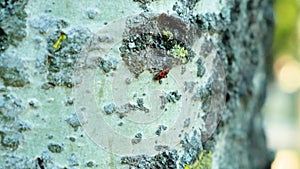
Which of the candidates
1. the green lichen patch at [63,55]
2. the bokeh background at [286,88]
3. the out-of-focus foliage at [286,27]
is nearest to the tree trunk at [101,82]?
the green lichen patch at [63,55]

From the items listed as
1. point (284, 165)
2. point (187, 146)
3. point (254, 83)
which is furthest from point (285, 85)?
point (187, 146)

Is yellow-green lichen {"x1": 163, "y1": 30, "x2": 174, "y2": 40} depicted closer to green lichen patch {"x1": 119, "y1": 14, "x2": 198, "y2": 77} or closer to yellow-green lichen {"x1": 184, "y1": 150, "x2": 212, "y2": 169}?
green lichen patch {"x1": 119, "y1": 14, "x2": 198, "y2": 77}

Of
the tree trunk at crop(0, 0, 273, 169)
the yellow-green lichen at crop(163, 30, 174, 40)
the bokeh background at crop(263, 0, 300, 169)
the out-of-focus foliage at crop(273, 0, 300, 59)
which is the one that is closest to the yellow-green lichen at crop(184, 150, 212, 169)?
the tree trunk at crop(0, 0, 273, 169)

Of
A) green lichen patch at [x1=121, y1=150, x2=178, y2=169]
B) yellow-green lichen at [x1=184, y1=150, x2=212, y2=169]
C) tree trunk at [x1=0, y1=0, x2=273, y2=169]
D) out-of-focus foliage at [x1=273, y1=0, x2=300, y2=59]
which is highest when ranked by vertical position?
out-of-focus foliage at [x1=273, y1=0, x2=300, y2=59]

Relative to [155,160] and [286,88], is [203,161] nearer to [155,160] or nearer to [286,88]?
[155,160]

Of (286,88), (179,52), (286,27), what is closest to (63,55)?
(179,52)

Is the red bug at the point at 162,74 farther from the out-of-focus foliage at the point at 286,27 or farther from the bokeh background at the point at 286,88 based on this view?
the out-of-focus foliage at the point at 286,27
